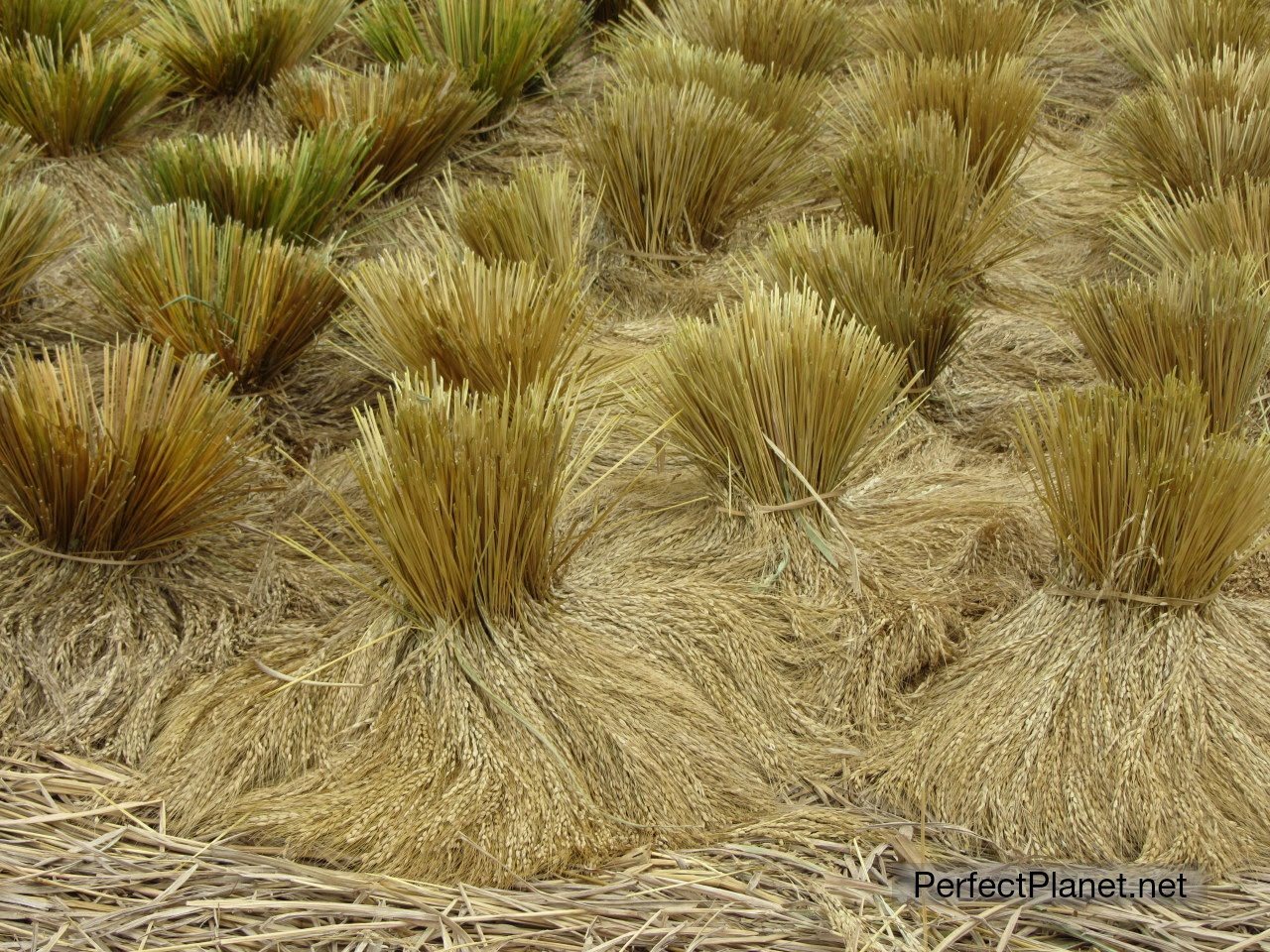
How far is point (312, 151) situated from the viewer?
271 cm

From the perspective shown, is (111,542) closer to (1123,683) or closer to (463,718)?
(463,718)

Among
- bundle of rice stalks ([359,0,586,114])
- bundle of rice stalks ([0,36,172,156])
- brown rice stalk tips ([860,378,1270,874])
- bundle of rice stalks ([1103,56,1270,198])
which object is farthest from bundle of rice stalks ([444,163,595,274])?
bundle of rice stalks ([1103,56,1270,198])

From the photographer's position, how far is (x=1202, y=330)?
2.21 meters

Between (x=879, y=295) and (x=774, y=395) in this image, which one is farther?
(x=879, y=295)

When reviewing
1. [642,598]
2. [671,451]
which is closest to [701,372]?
[671,451]

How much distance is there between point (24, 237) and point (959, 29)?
2.10 meters

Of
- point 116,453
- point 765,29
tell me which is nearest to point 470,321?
point 116,453

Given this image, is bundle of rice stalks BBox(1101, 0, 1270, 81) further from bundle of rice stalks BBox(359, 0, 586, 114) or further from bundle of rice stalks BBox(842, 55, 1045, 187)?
bundle of rice stalks BBox(359, 0, 586, 114)

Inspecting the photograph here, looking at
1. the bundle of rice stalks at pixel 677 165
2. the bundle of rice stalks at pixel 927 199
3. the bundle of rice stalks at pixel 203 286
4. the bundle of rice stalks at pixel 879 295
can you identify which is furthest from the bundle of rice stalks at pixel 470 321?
the bundle of rice stalks at pixel 927 199

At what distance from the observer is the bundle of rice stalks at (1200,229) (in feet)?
8.29

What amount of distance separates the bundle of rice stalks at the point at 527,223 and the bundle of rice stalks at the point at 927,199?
0.55 metres

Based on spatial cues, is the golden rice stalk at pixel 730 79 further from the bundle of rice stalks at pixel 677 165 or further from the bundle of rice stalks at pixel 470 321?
the bundle of rice stalks at pixel 470 321

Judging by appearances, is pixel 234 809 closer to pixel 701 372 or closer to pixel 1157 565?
pixel 701 372

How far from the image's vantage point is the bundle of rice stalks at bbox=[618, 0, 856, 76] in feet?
11.1
